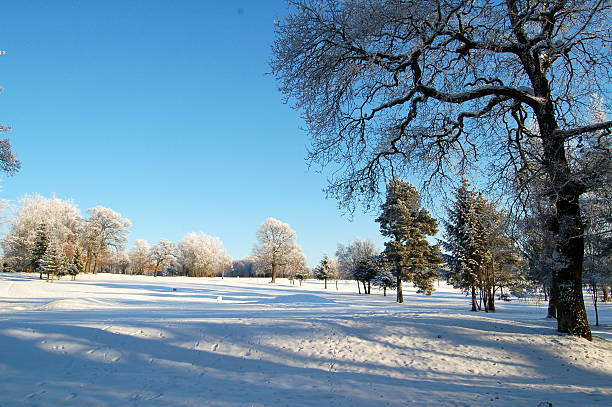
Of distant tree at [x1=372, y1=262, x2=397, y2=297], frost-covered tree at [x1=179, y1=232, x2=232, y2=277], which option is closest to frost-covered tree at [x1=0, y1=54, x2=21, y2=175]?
distant tree at [x1=372, y1=262, x2=397, y2=297]

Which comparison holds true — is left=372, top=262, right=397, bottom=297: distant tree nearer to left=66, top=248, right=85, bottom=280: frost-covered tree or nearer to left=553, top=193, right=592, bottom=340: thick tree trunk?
left=553, top=193, right=592, bottom=340: thick tree trunk

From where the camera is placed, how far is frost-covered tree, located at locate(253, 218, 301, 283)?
66.6 m

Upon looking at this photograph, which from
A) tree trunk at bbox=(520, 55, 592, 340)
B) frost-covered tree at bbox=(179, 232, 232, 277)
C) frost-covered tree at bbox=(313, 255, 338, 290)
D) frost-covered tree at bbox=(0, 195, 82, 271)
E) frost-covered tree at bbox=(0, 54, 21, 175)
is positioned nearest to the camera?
tree trunk at bbox=(520, 55, 592, 340)

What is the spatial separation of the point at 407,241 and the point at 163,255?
235 feet

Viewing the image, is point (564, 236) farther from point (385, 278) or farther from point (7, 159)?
point (385, 278)

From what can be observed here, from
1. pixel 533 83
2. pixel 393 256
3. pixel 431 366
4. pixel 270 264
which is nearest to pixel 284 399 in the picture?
pixel 431 366

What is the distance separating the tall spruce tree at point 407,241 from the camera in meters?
32.5

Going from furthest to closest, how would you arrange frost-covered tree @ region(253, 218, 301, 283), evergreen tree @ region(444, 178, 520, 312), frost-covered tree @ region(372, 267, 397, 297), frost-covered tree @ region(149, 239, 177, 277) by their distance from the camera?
frost-covered tree @ region(149, 239, 177, 277) → frost-covered tree @ region(253, 218, 301, 283) → frost-covered tree @ region(372, 267, 397, 297) → evergreen tree @ region(444, 178, 520, 312)

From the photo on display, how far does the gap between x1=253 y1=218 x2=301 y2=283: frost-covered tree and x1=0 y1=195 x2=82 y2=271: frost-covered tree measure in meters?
30.4

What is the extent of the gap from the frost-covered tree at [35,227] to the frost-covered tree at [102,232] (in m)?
2.11

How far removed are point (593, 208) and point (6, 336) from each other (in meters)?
15.4

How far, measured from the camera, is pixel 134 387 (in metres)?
7.16

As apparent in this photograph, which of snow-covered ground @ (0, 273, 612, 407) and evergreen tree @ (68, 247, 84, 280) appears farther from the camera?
evergreen tree @ (68, 247, 84, 280)

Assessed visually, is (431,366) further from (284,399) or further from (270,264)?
(270,264)
